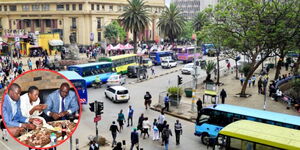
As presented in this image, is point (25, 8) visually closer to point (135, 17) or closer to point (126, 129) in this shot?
point (135, 17)

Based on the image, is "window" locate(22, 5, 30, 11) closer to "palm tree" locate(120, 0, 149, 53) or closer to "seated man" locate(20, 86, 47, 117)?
"palm tree" locate(120, 0, 149, 53)

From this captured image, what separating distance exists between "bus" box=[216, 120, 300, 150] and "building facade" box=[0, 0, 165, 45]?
58.8 metres

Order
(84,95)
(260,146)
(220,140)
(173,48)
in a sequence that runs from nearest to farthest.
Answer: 1. (260,146)
2. (220,140)
3. (84,95)
4. (173,48)

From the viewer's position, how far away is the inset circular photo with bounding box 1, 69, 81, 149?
11734mm

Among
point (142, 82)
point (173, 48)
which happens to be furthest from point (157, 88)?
point (173, 48)

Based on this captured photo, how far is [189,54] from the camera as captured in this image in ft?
191

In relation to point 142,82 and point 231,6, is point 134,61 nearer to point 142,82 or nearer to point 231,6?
point 142,82

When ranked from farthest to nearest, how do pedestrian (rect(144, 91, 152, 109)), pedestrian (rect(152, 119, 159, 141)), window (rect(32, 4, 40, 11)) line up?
window (rect(32, 4, 40, 11)) → pedestrian (rect(144, 91, 152, 109)) → pedestrian (rect(152, 119, 159, 141))

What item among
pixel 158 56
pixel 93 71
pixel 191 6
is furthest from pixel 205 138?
pixel 191 6

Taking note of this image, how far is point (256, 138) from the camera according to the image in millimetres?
14047

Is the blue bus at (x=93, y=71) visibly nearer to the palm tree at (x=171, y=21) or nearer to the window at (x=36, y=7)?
the palm tree at (x=171, y=21)

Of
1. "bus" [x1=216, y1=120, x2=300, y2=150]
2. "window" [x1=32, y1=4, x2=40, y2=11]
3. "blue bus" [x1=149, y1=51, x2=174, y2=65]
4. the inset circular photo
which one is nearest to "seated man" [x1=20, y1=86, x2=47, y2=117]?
the inset circular photo

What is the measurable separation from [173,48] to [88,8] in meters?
23.9

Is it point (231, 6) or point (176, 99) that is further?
point (231, 6)
